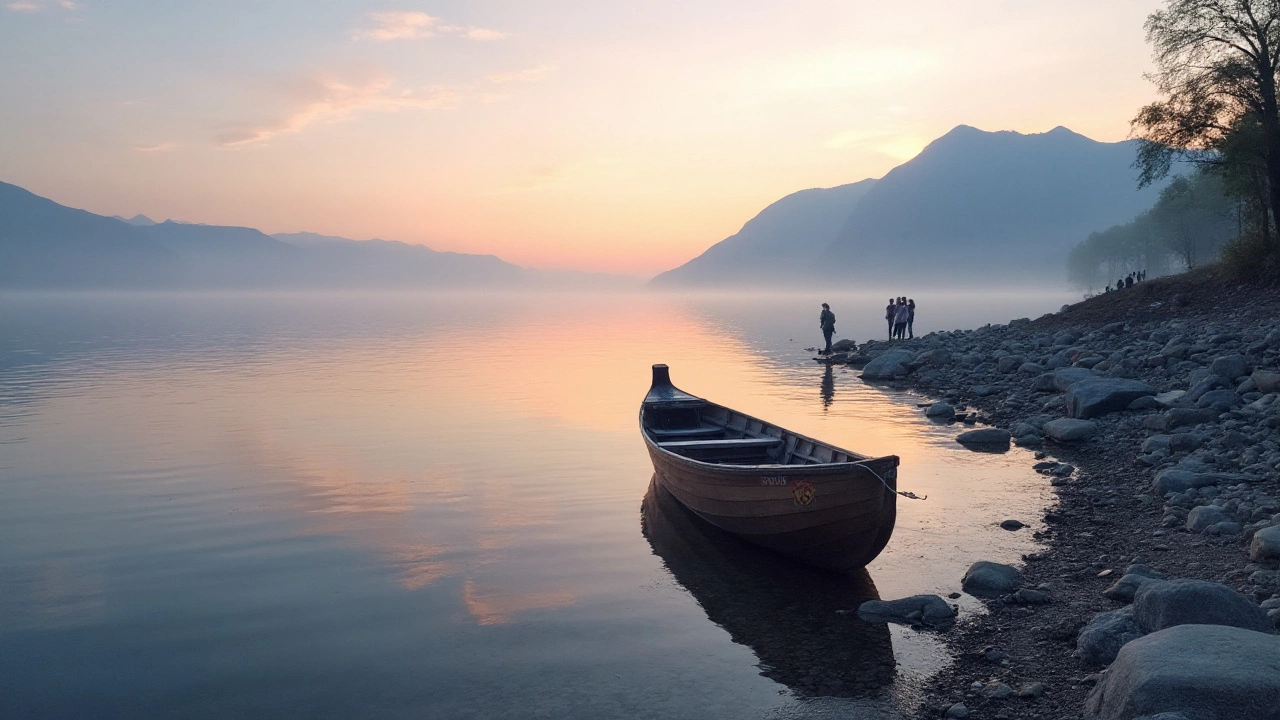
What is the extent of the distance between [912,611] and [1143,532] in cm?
560

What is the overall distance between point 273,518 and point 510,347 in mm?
50730

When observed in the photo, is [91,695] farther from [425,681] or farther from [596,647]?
[596,647]

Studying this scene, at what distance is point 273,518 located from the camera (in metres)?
18.4

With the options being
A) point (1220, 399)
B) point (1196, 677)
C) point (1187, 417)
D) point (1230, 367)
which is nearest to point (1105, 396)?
point (1220, 399)

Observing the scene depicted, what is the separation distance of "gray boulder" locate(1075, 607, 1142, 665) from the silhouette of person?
23304 millimetres

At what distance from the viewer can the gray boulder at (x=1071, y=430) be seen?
75.6 ft

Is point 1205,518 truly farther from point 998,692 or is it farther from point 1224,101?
point 1224,101

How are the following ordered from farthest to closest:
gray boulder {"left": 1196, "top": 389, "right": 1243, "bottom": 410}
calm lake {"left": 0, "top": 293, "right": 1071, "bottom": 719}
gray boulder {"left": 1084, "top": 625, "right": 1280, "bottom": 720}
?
gray boulder {"left": 1196, "top": 389, "right": 1243, "bottom": 410}, calm lake {"left": 0, "top": 293, "right": 1071, "bottom": 719}, gray boulder {"left": 1084, "top": 625, "right": 1280, "bottom": 720}

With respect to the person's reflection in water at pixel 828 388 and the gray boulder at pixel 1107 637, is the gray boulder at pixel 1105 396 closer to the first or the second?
the person's reflection in water at pixel 828 388

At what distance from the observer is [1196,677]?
713 cm

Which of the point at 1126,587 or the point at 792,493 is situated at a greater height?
the point at 792,493

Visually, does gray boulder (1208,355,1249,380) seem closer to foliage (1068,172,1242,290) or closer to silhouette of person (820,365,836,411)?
silhouette of person (820,365,836,411)

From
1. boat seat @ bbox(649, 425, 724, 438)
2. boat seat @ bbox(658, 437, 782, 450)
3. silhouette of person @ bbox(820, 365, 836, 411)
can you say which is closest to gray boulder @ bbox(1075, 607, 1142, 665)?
boat seat @ bbox(658, 437, 782, 450)

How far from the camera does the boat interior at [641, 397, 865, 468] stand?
699 inches
